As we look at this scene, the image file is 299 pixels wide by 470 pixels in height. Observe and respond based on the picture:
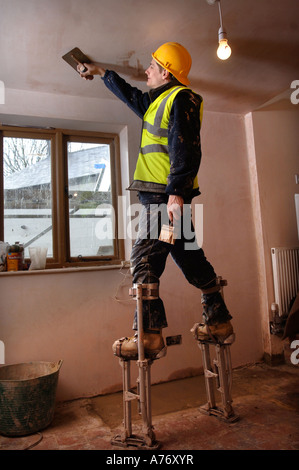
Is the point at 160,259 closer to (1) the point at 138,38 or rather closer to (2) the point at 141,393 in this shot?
(2) the point at 141,393

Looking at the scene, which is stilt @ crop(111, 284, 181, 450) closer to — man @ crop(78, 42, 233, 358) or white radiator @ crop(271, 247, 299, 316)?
man @ crop(78, 42, 233, 358)

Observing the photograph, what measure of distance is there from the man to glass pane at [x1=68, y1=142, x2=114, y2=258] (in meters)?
0.83

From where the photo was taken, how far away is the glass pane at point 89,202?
8.27ft

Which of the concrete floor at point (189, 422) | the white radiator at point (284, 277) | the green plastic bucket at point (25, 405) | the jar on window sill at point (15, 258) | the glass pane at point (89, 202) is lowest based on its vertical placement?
the concrete floor at point (189, 422)

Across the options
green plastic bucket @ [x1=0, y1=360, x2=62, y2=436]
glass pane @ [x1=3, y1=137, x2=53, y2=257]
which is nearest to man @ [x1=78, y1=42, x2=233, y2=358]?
green plastic bucket @ [x1=0, y1=360, x2=62, y2=436]

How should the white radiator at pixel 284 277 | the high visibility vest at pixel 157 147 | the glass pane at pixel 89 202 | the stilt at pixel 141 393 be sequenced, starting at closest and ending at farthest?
the stilt at pixel 141 393 → the high visibility vest at pixel 157 147 → the glass pane at pixel 89 202 → the white radiator at pixel 284 277

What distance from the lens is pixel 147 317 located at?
4.88 feet

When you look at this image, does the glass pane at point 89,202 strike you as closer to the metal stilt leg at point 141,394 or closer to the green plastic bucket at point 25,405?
the green plastic bucket at point 25,405

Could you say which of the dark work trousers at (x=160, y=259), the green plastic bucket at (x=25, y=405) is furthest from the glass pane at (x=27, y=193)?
the dark work trousers at (x=160, y=259)

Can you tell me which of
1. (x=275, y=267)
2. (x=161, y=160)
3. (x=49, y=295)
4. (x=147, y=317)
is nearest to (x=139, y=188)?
(x=161, y=160)

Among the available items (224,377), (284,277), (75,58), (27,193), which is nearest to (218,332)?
(224,377)

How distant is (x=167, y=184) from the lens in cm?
150

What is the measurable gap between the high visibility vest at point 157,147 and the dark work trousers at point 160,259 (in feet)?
0.31
